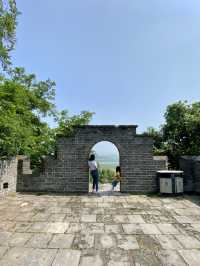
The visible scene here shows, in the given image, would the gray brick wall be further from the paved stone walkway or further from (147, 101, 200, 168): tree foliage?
(147, 101, 200, 168): tree foliage

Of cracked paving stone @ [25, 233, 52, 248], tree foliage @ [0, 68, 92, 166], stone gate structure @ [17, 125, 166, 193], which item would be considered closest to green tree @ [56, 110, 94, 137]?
tree foliage @ [0, 68, 92, 166]

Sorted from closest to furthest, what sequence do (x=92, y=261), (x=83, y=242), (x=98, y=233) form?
(x=92, y=261) < (x=83, y=242) < (x=98, y=233)

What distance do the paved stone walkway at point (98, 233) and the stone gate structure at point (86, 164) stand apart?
1884 mm

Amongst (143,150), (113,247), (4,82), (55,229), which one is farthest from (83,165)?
(113,247)

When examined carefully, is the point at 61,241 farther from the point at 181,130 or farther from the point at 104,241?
the point at 181,130

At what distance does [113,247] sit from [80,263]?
726 millimetres

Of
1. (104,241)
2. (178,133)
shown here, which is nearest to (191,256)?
(104,241)

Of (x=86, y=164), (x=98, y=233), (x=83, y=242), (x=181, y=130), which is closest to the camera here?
(x=83, y=242)

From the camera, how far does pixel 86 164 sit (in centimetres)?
937

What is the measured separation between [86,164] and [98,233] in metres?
5.09

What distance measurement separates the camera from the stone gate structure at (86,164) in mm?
9312

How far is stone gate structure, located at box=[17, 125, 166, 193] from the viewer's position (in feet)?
30.6

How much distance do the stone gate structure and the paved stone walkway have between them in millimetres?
1884

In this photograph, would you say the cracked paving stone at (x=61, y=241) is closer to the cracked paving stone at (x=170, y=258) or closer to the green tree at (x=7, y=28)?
the cracked paving stone at (x=170, y=258)
